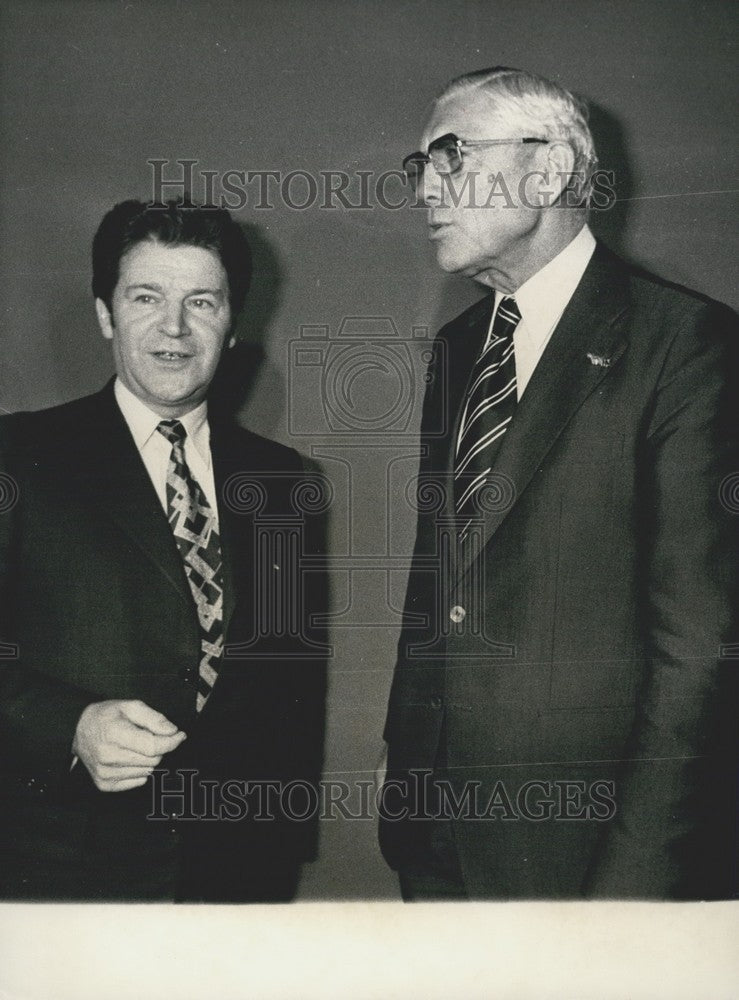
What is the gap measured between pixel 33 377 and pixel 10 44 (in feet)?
2.27

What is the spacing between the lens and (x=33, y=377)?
82.2 inches

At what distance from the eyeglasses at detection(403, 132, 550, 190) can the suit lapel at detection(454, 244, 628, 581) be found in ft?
1.13

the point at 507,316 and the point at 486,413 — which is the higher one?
the point at 507,316

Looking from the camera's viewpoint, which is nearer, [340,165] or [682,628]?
[682,628]

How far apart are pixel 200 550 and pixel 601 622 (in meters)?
0.79

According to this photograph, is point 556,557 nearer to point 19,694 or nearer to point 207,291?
point 207,291

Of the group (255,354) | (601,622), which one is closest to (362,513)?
(255,354)

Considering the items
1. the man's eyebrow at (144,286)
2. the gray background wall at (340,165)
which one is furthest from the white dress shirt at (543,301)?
the man's eyebrow at (144,286)

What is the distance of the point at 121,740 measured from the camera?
2.03m

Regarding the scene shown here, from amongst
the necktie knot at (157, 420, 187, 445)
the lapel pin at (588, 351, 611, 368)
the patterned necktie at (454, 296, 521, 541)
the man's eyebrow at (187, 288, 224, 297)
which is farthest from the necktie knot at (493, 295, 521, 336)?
the necktie knot at (157, 420, 187, 445)

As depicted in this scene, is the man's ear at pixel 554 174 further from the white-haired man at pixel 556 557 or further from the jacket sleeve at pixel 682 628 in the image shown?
the jacket sleeve at pixel 682 628

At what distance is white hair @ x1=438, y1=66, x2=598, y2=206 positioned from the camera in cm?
202

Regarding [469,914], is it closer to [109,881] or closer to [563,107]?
[109,881]

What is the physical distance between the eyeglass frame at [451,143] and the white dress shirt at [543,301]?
214mm
